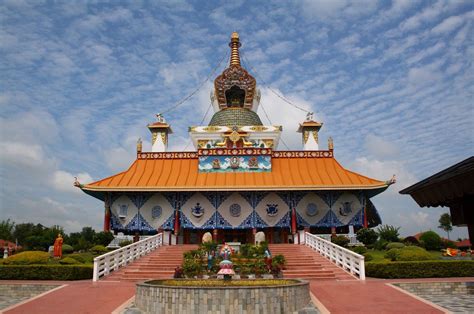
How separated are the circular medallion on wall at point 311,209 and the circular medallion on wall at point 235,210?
166 inches

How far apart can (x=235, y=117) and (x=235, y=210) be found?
450 inches

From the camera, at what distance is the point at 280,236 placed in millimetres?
26125

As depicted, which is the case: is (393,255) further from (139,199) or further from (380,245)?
(139,199)

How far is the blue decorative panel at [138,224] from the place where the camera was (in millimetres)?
24938

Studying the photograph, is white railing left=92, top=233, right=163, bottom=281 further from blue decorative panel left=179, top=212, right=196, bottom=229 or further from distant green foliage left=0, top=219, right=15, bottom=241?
distant green foliage left=0, top=219, right=15, bottom=241

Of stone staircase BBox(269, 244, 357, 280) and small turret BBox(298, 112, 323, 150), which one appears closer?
stone staircase BBox(269, 244, 357, 280)

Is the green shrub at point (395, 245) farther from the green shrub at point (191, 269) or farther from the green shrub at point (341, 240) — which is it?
the green shrub at point (191, 269)

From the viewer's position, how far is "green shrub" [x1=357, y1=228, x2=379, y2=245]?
23234 mm

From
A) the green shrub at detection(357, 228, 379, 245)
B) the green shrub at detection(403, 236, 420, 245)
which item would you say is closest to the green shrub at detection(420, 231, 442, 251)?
the green shrub at detection(403, 236, 420, 245)

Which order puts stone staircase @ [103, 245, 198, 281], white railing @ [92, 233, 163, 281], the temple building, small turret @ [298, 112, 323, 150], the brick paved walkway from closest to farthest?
1. the brick paved walkway
2. white railing @ [92, 233, 163, 281]
3. stone staircase @ [103, 245, 198, 281]
4. the temple building
5. small turret @ [298, 112, 323, 150]

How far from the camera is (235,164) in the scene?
26531 mm

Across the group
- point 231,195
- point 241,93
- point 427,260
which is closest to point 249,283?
point 427,260

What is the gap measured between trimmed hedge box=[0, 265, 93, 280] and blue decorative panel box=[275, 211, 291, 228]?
12.4 metres

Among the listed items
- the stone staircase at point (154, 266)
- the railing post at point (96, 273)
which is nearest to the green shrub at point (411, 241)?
the stone staircase at point (154, 266)
